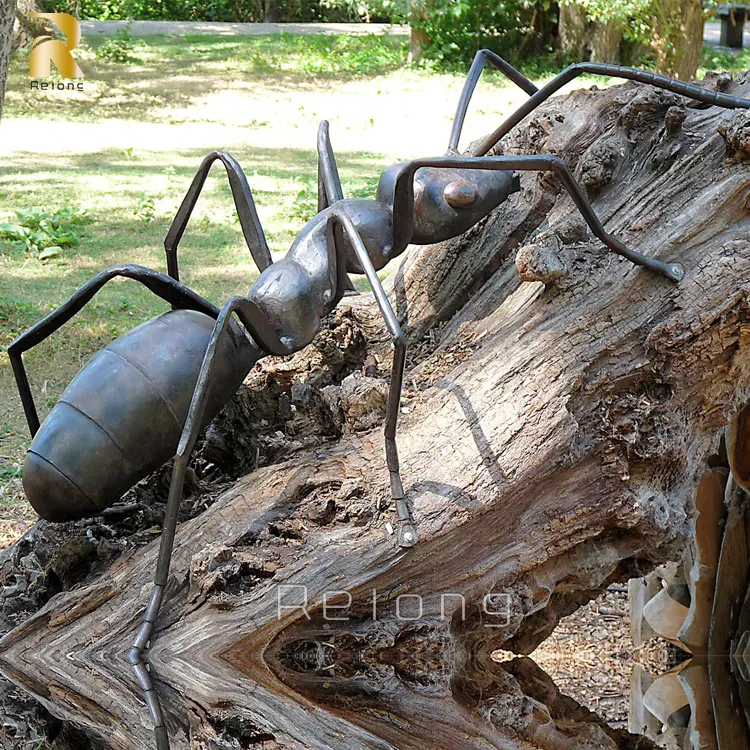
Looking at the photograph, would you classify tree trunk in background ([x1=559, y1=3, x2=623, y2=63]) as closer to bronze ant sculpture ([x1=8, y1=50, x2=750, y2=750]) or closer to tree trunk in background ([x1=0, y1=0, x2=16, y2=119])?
tree trunk in background ([x1=0, y1=0, x2=16, y2=119])

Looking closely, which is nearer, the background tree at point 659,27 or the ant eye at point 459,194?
the ant eye at point 459,194

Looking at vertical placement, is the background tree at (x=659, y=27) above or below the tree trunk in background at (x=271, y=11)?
below

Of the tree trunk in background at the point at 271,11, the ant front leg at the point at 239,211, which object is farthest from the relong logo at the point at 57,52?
the ant front leg at the point at 239,211

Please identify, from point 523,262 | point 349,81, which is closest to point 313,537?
point 523,262

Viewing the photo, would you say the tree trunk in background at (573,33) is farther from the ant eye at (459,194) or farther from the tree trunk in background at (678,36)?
the ant eye at (459,194)

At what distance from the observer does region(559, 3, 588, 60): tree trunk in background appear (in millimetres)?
14312

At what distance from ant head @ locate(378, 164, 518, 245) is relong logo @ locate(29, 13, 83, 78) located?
36.1 ft

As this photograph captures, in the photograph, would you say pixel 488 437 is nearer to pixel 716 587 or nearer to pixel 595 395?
pixel 595 395

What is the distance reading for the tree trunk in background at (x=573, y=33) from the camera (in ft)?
47.0

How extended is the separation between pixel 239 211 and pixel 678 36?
1079 centimetres

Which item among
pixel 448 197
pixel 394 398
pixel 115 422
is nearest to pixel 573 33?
pixel 448 197

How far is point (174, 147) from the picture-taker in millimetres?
10469

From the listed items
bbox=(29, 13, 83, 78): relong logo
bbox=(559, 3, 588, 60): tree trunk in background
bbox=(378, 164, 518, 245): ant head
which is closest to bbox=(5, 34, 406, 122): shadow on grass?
bbox=(29, 13, 83, 78): relong logo

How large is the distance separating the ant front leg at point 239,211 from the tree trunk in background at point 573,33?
11552 mm
